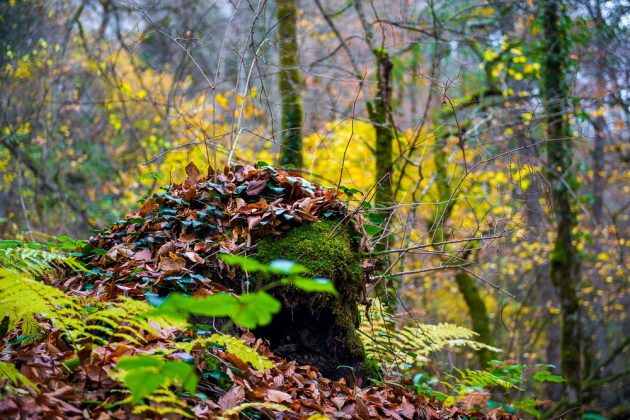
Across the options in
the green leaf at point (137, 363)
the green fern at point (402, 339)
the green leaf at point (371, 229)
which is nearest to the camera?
the green leaf at point (137, 363)

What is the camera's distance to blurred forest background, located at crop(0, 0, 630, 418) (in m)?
5.54

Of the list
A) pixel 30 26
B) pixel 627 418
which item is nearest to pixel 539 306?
pixel 627 418

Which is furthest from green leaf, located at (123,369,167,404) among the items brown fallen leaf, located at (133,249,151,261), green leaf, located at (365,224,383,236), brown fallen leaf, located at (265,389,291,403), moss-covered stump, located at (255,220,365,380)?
green leaf, located at (365,224,383,236)

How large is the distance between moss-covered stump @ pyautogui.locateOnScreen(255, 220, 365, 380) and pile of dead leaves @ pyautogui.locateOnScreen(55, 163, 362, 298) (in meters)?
0.14

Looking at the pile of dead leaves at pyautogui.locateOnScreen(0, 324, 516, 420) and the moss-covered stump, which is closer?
the pile of dead leaves at pyautogui.locateOnScreen(0, 324, 516, 420)

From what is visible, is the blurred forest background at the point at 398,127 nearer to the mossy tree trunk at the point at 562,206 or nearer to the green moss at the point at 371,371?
the mossy tree trunk at the point at 562,206

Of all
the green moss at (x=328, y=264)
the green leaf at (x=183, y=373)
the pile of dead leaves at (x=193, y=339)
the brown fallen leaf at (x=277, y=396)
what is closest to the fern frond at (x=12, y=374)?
the pile of dead leaves at (x=193, y=339)

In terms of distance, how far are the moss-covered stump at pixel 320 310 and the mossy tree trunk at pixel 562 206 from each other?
15.2 ft

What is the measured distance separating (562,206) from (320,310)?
519cm

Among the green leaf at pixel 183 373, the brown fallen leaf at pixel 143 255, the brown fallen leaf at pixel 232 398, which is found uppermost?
the brown fallen leaf at pixel 143 255

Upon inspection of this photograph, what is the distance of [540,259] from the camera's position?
38.8 ft

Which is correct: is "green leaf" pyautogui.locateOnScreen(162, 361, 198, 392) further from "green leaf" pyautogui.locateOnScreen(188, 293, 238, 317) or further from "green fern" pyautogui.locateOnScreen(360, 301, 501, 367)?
"green fern" pyautogui.locateOnScreen(360, 301, 501, 367)

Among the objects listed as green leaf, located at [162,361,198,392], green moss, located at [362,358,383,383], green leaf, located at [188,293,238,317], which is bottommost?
green moss, located at [362,358,383,383]

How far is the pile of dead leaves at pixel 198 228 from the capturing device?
11.0 ft
